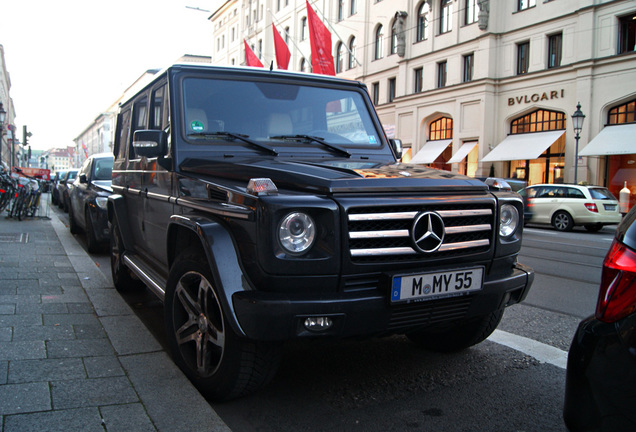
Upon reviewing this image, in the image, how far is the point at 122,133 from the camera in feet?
20.1

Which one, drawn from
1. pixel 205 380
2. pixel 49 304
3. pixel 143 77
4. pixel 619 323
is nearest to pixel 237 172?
pixel 205 380

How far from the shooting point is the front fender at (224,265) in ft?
8.74

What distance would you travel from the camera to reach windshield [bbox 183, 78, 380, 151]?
3.97m

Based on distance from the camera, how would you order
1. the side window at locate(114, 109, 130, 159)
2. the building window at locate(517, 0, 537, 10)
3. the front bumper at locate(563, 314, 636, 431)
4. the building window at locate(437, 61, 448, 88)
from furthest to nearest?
the building window at locate(437, 61, 448, 88)
the building window at locate(517, 0, 537, 10)
the side window at locate(114, 109, 130, 159)
the front bumper at locate(563, 314, 636, 431)

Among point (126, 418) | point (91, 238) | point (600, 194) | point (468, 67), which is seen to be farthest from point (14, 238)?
point (468, 67)

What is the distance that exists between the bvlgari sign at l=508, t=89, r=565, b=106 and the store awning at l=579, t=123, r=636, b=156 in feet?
9.16

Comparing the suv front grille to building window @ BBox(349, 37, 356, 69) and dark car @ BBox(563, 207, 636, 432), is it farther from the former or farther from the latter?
building window @ BBox(349, 37, 356, 69)

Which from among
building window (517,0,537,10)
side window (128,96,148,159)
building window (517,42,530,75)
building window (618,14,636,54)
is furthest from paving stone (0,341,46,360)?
building window (517,0,537,10)

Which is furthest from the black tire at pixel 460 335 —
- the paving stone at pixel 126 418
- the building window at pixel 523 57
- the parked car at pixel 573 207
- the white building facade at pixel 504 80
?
the building window at pixel 523 57

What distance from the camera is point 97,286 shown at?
19.2 ft

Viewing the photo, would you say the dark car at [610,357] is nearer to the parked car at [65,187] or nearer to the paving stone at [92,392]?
the paving stone at [92,392]

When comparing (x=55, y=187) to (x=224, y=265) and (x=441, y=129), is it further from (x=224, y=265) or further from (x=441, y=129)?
(x=224, y=265)

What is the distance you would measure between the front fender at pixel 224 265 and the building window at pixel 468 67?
2915cm

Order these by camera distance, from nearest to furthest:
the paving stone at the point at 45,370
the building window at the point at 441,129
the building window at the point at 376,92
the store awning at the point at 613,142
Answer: the paving stone at the point at 45,370 < the store awning at the point at 613,142 < the building window at the point at 441,129 < the building window at the point at 376,92
